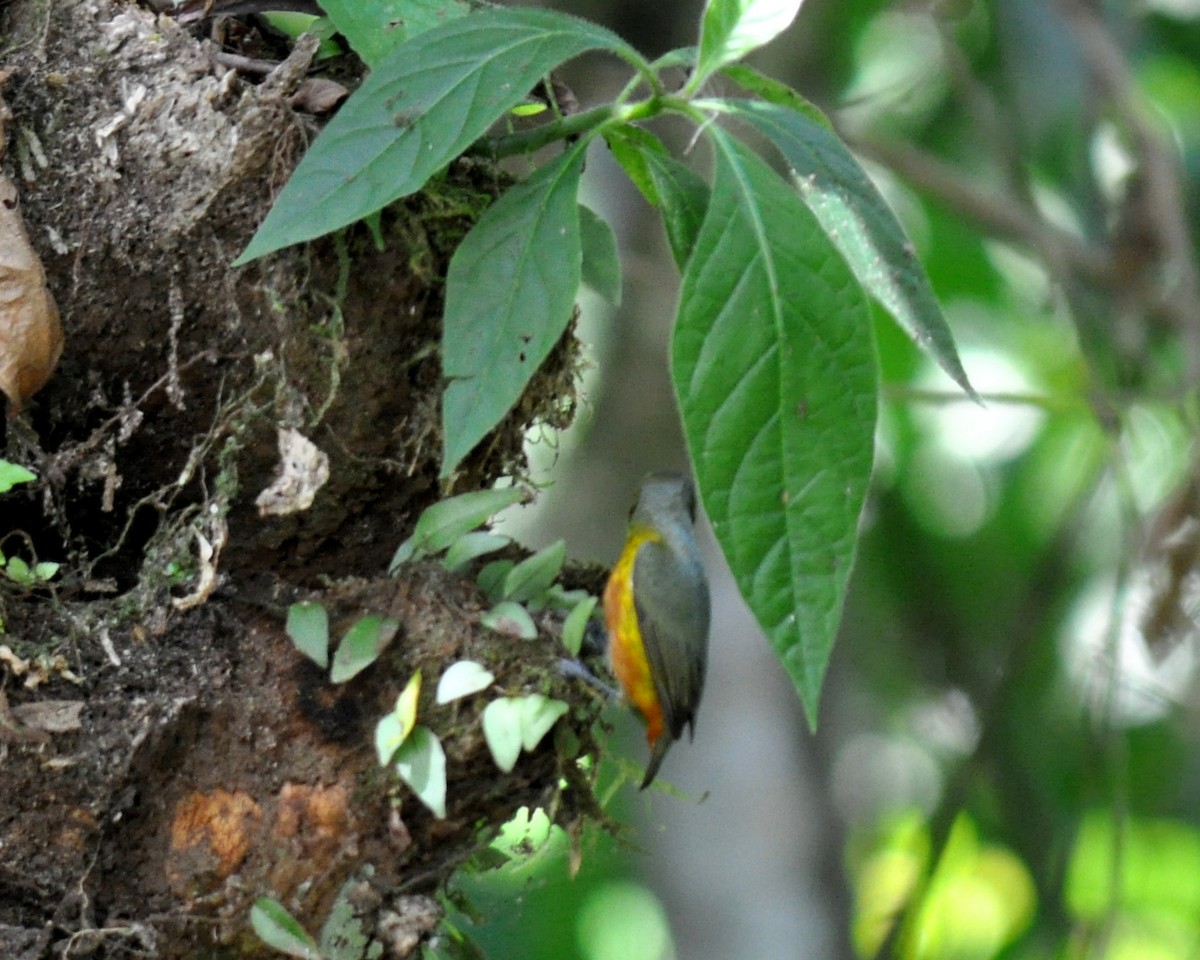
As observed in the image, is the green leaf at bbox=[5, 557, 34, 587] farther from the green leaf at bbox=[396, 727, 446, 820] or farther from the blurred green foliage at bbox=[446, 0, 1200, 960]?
the blurred green foliage at bbox=[446, 0, 1200, 960]

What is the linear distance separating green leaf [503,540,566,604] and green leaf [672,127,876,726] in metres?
0.26

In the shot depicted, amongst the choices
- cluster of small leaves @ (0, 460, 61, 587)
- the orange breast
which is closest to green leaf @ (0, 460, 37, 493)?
cluster of small leaves @ (0, 460, 61, 587)

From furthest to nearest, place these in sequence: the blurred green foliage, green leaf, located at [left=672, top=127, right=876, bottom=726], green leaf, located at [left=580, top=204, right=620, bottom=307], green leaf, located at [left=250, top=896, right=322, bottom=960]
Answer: the blurred green foliage → green leaf, located at [left=580, top=204, right=620, bottom=307] → green leaf, located at [left=250, top=896, right=322, bottom=960] → green leaf, located at [left=672, top=127, right=876, bottom=726]

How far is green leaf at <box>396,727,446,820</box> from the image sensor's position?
1069mm

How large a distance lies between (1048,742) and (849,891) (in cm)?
125

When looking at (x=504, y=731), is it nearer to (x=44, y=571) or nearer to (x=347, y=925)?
(x=347, y=925)

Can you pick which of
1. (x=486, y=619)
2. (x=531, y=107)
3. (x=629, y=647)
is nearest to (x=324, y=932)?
(x=486, y=619)

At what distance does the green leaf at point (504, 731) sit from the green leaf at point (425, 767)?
0.14ft

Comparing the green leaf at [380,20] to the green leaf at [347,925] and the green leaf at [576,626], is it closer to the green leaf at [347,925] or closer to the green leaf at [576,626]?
the green leaf at [576,626]

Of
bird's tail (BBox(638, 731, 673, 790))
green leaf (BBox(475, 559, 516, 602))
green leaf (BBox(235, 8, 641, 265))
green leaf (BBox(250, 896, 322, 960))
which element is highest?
green leaf (BBox(235, 8, 641, 265))

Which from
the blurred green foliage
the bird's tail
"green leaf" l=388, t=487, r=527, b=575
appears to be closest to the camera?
"green leaf" l=388, t=487, r=527, b=575

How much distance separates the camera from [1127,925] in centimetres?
323

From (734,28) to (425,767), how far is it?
2.04ft

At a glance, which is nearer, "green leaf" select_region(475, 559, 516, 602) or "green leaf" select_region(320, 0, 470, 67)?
"green leaf" select_region(320, 0, 470, 67)
